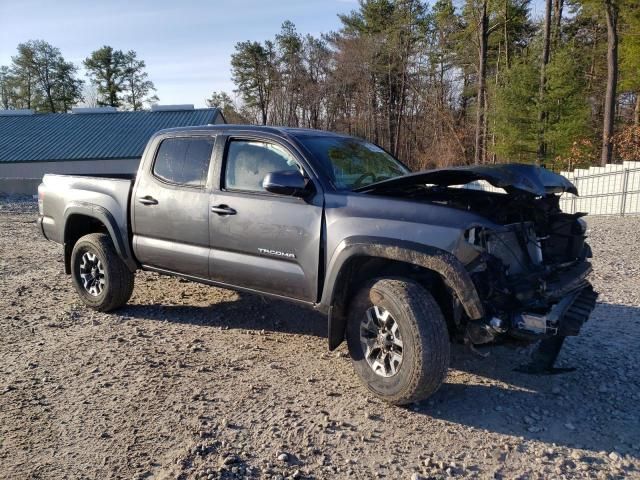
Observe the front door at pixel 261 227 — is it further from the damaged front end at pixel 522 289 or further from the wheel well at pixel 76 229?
the wheel well at pixel 76 229

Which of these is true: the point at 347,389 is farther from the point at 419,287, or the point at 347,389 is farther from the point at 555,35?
the point at 555,35

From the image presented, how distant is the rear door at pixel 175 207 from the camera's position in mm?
4746

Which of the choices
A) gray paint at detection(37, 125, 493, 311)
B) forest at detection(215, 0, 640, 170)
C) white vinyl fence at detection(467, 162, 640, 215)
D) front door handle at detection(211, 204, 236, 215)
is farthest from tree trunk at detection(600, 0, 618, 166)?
front door handle at detection(211, 204, 236, 215)

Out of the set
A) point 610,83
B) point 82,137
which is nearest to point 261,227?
point 610,83

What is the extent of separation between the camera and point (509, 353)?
15.2ft

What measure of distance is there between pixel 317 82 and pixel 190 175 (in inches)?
1748

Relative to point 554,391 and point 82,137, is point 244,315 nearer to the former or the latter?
point 554,391

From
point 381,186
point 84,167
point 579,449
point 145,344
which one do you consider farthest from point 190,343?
point 84,167

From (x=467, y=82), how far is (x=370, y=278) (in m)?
41.6

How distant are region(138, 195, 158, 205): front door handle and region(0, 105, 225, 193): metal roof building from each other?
27.0 m

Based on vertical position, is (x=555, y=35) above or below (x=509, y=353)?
above

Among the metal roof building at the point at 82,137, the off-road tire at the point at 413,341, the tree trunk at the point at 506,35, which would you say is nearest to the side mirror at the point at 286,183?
the off-road tire at the point at 413,341

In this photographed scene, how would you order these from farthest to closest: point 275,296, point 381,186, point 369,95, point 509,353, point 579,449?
1. point 369,95
2. point 509,353
3. point 275,296
4. point 381,186
5. point 579,449

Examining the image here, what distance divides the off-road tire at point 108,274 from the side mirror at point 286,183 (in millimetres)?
2422
